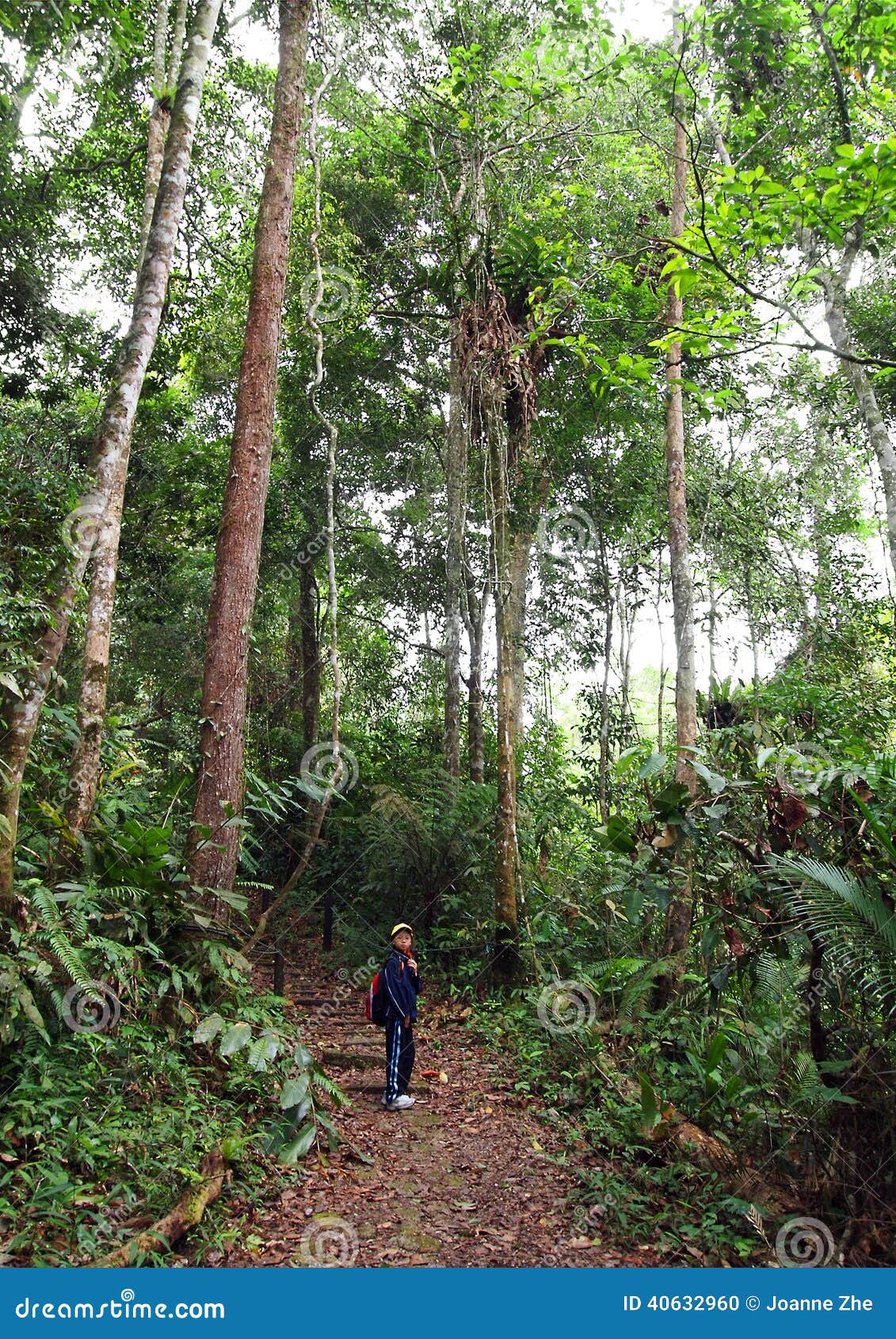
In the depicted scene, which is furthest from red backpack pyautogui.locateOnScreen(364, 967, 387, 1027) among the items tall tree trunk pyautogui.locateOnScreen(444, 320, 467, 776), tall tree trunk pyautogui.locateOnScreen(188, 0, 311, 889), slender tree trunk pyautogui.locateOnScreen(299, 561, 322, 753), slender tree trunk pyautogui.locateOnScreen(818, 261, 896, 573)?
slender tree trunk pyautogui.locateOnScreen(299, 561, 322, 753)

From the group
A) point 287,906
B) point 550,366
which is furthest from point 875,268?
point 287,906

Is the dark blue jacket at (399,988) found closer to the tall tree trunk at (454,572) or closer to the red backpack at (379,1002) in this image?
the red backpack at (379,1002)

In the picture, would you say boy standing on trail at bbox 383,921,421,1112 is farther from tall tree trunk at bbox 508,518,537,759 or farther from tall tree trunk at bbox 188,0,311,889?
tall tree trunk at bbox 508,518,537,759

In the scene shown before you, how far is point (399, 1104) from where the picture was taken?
239 inches

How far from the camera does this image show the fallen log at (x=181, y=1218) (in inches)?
127

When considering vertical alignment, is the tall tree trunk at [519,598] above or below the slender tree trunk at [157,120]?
below

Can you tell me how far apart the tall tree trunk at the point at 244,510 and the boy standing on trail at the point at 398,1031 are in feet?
4.82

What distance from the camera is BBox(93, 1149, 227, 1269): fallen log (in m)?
3.22

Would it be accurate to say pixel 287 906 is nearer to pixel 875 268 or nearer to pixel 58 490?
pixel 58 490

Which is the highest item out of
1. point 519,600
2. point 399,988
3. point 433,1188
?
point 519,600

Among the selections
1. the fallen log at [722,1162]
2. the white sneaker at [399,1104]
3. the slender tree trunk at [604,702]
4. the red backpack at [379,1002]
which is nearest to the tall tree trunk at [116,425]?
the red backpack at [379,1002]

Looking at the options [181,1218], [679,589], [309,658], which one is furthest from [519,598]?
[181,1218]

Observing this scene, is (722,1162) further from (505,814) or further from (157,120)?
(157,120)

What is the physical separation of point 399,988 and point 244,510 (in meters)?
3.83
